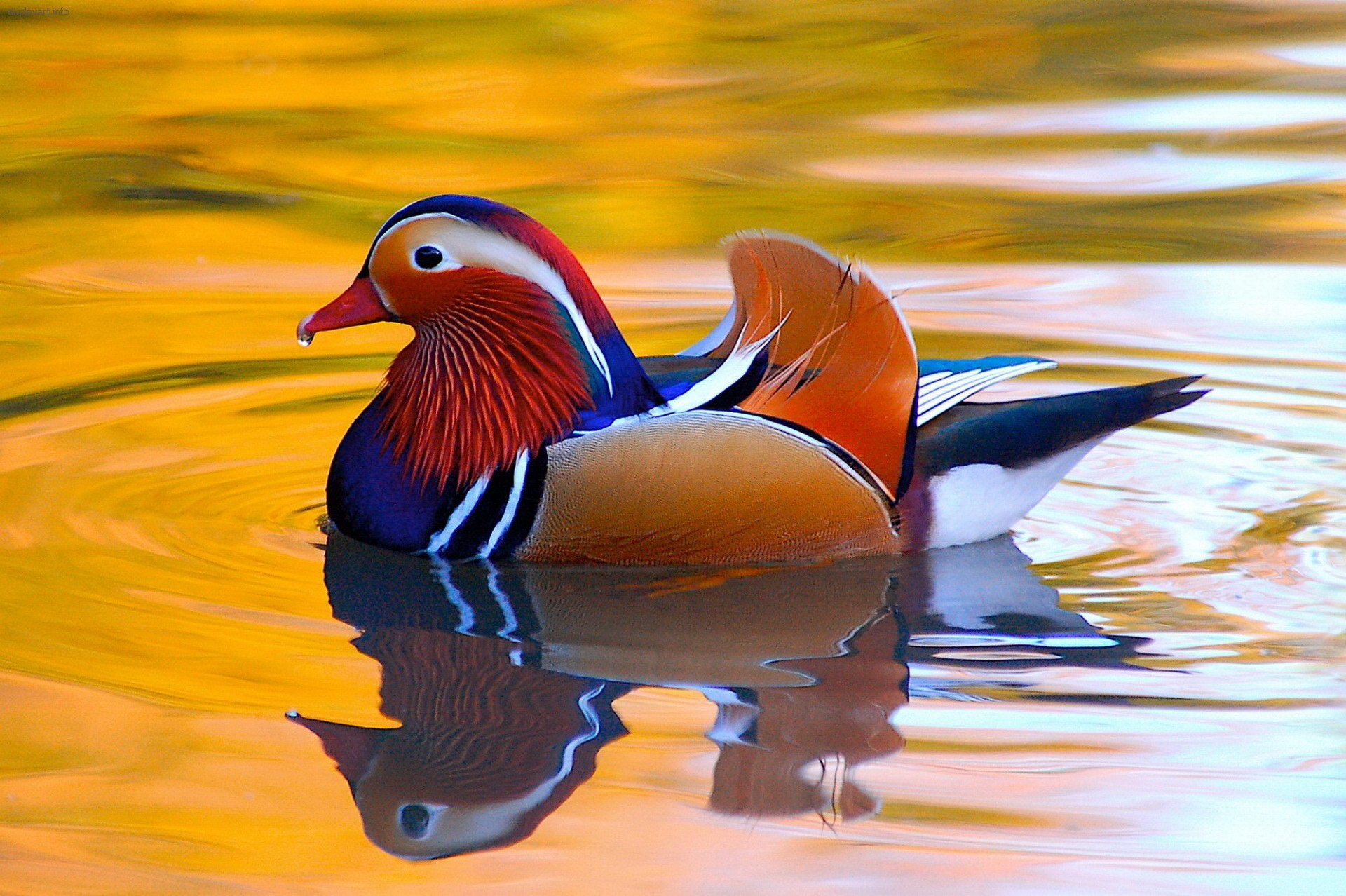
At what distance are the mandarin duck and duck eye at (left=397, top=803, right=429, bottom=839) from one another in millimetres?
1061

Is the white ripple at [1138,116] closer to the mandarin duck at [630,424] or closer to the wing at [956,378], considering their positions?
the wing at [956,378]

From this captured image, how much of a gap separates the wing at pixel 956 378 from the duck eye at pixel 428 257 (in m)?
1.16

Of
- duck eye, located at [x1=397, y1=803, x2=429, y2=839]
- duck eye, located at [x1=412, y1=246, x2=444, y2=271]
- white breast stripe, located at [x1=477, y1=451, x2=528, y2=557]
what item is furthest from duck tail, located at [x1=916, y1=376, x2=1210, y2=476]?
duck eye, located at [x1=397, y1=803, x2=429, y2=839]

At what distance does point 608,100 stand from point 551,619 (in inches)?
221

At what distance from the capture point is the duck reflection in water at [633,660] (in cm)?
321

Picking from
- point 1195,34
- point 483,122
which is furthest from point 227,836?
point 1195,34

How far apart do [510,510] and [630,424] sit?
1.12 ft

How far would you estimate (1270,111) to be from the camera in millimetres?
8812

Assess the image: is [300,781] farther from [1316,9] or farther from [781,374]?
[1316,9]

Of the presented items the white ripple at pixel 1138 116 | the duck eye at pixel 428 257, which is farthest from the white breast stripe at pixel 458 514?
the white ripple at pixel 1138 116

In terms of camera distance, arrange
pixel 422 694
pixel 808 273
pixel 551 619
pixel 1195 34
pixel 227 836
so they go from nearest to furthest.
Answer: pixel 227 836 → pixel 422 694 → pixel 551 619 → pixel 808 273 → pixel 1195 34

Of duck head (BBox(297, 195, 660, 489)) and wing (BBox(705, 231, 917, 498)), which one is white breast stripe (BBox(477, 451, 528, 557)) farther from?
wing (BBox(705, 231, 917, 498))

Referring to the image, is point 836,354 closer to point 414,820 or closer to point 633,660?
point 633,660

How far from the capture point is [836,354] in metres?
4.25
